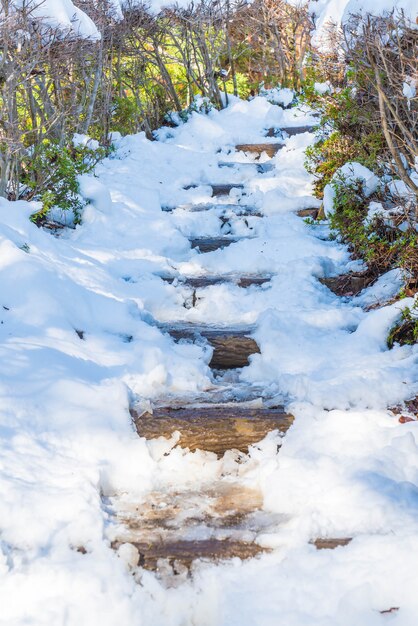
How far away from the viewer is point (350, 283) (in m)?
6.00

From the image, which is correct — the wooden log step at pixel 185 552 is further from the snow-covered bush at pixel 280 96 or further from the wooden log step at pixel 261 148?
the snow-covered bush at pixel 280 96

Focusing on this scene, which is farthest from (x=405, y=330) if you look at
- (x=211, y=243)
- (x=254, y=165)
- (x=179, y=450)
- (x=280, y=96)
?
(x=280, y=96)

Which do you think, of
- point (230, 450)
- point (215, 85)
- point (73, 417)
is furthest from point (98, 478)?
point (215, 85)

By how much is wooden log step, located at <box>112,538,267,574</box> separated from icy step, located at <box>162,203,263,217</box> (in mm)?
5844

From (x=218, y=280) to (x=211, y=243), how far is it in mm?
1157

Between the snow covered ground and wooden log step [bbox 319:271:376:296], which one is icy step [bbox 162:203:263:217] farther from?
wooden log step [bbox 319:271:376:296]

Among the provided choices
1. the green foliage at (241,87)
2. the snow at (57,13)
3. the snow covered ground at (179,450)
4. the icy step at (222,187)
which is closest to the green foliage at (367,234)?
the snow covered ground at (179,450)

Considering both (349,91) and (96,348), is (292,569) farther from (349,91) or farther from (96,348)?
(349,91)

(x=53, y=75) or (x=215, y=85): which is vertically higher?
(x=53, y=75)

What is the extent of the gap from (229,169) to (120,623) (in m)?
8.38

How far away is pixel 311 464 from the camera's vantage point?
313 centimetres

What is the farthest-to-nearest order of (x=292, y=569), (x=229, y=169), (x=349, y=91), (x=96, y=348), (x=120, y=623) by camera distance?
(x=229, y=169) < (x=349, y=91) < (x=96, y=348) < (x=292, y=569) < (x=120, y=623)

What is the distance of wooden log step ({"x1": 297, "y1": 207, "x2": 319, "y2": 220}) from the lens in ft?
26.2

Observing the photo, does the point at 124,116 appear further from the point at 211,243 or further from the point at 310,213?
the point at 211,243
